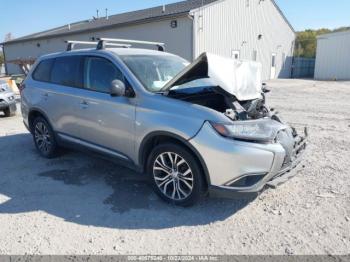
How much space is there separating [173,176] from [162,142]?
0.43 meters

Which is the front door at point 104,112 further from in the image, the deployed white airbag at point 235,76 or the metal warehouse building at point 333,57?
the metal warehouse building at point 333,57

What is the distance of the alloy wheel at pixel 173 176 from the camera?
372 centimetres

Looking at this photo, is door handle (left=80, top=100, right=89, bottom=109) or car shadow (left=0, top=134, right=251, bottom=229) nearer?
car shadow (left=0, top=134, right=251, bottom=229)

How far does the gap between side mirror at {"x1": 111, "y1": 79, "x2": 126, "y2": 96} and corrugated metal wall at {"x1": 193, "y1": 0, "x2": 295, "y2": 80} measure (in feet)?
49.7

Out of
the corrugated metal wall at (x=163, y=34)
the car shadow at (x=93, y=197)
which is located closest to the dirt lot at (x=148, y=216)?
the car shadow at (x=93, y=197)

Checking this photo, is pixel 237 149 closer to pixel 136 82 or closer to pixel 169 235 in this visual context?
pixel 169 235

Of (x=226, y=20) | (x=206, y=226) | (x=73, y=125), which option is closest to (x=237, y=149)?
(x=206, y=226)

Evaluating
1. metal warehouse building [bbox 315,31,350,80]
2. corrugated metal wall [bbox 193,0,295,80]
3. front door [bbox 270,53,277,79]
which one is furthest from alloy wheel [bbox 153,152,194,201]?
metal warehouse building [bbox 315,31,350,80]

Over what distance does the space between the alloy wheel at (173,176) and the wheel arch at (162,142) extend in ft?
0.52

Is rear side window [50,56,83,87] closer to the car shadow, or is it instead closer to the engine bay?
the car shadow

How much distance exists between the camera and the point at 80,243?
3.19m

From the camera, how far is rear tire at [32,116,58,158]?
5.59m

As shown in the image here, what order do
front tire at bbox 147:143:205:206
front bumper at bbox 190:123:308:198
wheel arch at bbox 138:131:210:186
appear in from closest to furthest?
front bumper at bbox 190:123:308:198
wheel arch at bbox 138:131:210:186
front tire at bbox 147:143:205:206

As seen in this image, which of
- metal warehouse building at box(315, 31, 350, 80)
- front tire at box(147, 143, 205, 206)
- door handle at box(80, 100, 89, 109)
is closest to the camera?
front tire at box(147, 143, 205, 206)
